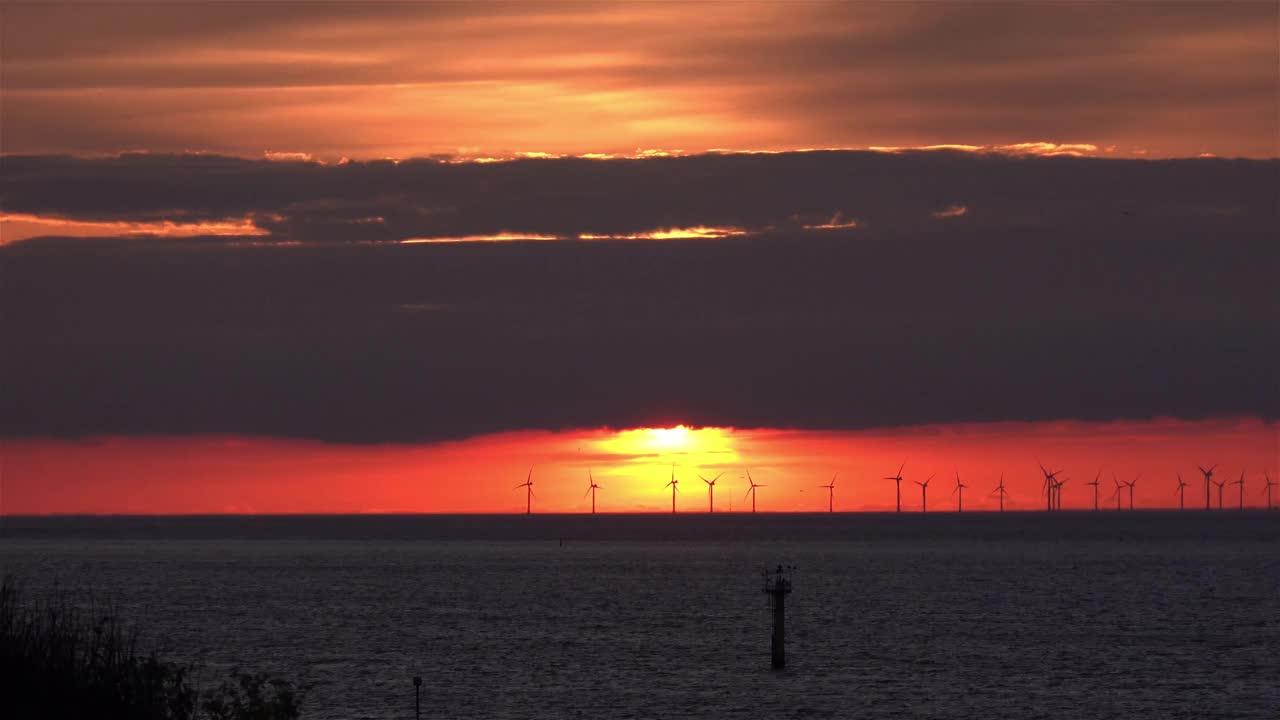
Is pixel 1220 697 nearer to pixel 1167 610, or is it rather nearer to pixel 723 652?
pixel 723 652

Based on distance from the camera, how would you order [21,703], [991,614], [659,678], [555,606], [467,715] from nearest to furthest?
[21,703], [467,715], [659,678], [991,614], [555,606]

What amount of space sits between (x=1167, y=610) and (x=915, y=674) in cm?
7290

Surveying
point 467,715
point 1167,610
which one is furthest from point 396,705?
point 1167,610

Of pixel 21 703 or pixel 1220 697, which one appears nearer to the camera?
pixel 21 703

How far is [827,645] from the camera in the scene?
486 feet

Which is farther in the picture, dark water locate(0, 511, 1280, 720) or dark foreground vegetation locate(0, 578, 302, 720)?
dark water locate(0, 511, 1280, 720)

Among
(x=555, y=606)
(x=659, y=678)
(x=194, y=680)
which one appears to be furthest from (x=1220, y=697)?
(x=555, y=606)

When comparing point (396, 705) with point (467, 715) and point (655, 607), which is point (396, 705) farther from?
point (655, 607)

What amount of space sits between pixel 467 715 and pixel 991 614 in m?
95.6

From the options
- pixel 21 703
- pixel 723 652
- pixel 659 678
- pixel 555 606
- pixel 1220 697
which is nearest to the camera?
pixel 21 703

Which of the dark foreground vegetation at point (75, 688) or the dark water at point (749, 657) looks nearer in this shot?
the dark foreground vegetation at point (75, 688)

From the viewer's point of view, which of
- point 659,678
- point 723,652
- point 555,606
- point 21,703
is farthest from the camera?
point 555,606

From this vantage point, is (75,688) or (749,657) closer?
(75,688)

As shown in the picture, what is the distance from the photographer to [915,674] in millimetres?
124688
